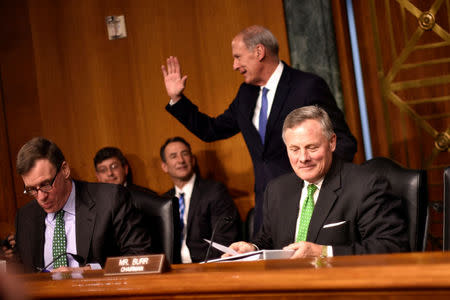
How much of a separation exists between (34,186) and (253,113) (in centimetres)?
138

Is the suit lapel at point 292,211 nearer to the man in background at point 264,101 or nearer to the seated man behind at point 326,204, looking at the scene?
the seated man behind at point 326,204

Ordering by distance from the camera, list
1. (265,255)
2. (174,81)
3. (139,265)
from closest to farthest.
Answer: (139,265) < (265,255) < (174,81)

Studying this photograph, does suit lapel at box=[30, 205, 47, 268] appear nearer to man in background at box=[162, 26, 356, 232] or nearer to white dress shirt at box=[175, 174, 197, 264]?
man in background at box=[162, 26, 356, 232]

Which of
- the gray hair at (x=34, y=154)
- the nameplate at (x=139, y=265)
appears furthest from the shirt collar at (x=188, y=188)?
the nameplate at (x=139, y=265)

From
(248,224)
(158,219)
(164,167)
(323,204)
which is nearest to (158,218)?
(158,219)

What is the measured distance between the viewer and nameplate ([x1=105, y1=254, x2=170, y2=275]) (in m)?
1.71

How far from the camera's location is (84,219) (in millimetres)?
Result: 2842

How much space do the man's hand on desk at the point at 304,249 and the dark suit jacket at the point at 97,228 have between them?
920mm

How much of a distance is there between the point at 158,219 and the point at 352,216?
3.40 feet

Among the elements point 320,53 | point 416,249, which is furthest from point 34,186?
point 320,53

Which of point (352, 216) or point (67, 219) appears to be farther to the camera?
point (67, 219)

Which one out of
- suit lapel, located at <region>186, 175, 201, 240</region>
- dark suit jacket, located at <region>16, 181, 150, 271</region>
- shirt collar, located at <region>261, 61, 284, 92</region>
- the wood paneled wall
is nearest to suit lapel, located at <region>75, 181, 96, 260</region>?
dark suit jacket, located at <region>16, 181, 150, 271</region>

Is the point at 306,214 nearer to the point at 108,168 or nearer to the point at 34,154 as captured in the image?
the point at 34,154

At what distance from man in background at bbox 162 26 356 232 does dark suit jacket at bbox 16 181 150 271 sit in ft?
2.91
